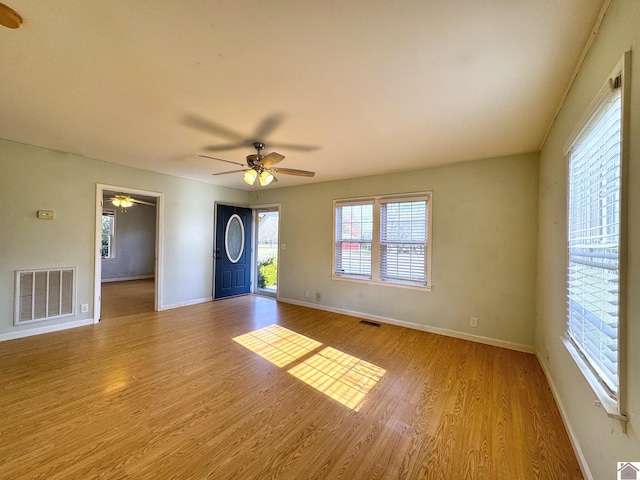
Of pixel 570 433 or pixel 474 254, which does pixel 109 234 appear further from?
pixel 570 433

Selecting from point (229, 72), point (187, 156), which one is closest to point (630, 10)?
point (229, 72)

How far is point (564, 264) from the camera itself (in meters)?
2.04

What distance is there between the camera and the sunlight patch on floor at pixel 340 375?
2283 mm

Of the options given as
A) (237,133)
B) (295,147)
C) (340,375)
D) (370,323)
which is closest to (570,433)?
(340,375)

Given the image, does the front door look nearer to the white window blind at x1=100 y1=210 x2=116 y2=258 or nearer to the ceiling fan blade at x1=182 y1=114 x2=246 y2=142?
the ceiling fan blade at x1=182 y1=114 x2=246 y2=142

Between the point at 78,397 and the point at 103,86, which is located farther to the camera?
the point at 78,397

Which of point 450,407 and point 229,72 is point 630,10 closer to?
point 229,72

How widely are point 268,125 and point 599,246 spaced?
8.78ft

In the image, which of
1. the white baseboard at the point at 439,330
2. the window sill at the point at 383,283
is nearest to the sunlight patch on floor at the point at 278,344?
the white baseboard at the point at 439,330

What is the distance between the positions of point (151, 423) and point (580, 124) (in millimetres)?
3575

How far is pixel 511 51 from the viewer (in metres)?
1.58

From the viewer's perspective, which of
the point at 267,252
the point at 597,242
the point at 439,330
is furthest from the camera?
the point at 267,252

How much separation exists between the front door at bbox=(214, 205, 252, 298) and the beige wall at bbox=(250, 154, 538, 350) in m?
2.65

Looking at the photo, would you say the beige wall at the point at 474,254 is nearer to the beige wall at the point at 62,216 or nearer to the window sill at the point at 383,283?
the window sill at the point at 383,283
